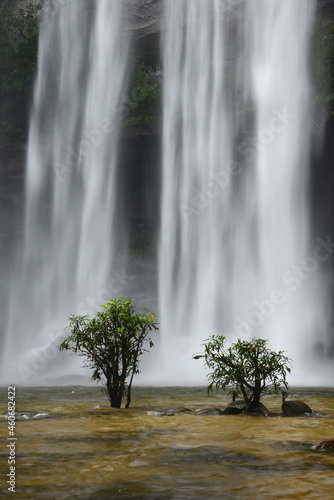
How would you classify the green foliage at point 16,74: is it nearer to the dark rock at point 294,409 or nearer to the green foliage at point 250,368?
the green foliage at point 250,368

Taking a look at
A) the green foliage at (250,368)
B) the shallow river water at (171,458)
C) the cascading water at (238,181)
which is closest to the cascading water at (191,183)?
the cascading water at (238,181)

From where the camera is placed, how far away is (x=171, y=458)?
13.2ft

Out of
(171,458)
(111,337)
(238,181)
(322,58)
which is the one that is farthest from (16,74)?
(171,458)

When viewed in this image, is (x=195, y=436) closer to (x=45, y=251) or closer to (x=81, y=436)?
(x=81, y=436)

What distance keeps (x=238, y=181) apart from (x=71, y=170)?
33.6ft

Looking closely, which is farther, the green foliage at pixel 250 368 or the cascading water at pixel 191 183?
the cascading water at pixel 191 183

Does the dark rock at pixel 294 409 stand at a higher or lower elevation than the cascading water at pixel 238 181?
lower

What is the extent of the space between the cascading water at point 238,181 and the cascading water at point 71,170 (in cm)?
346

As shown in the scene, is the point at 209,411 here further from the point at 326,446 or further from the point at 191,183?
the point at 191,183

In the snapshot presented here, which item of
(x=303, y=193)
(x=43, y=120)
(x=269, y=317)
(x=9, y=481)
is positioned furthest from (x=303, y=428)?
(x=43, y=120)

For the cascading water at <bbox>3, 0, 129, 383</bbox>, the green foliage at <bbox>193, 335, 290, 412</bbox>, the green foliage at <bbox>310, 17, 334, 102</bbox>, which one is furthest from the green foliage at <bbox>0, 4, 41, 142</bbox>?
the green foliage at <bbox>193, 335, 290, 412</bbox>

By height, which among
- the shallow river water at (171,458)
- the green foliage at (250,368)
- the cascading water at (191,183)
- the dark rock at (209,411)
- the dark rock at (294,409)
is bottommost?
the dark rock at (209,411)

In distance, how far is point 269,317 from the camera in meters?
24.1

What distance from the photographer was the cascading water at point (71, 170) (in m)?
28.4
